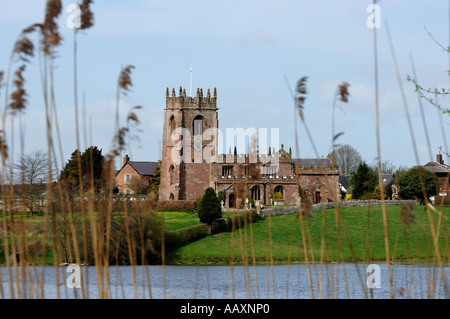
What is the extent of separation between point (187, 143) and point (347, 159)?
2341cm

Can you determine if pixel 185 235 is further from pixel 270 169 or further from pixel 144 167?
pixel 144 167

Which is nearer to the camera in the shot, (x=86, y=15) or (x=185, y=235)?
(x=86, y=15)

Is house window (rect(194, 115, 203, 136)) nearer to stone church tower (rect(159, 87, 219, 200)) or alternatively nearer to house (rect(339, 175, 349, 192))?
stone church tower (rect(159, 87, 219, 200))

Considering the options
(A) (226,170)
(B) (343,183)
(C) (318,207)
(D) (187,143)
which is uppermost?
(D) (187,143)

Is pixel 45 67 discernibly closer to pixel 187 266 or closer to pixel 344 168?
pixel 187 266

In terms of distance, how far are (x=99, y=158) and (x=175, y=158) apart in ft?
23.7

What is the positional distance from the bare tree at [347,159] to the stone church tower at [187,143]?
19.8 metres

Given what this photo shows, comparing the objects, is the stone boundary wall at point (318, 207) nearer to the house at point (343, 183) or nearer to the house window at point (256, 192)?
the house window at point (256, 192)

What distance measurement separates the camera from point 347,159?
272 feet

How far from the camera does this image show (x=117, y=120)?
697 cm

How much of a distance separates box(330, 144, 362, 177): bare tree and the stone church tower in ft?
65.0

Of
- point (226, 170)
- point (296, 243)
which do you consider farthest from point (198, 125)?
point (296, 243)

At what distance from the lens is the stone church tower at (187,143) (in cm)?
6638
